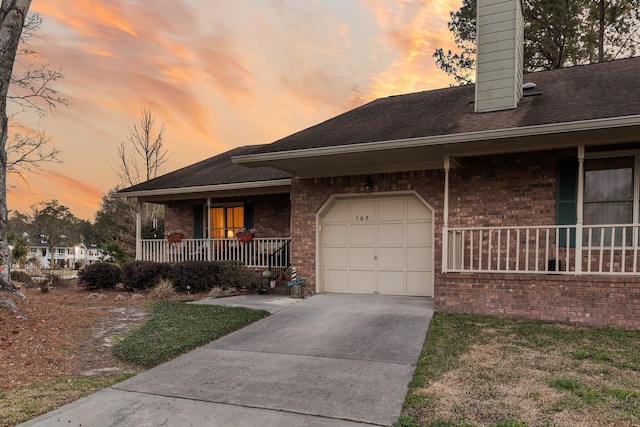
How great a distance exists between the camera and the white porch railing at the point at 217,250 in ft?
36.2

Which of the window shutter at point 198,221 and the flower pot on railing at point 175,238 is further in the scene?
the window shutter at point 198,221

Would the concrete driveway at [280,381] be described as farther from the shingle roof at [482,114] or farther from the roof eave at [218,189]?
the roof eave at [218,189]

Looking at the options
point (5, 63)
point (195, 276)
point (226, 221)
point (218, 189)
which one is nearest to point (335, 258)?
point (195, 276)

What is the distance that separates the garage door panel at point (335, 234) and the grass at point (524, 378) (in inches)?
139

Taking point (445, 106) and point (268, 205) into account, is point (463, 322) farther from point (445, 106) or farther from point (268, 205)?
point (268, 205)

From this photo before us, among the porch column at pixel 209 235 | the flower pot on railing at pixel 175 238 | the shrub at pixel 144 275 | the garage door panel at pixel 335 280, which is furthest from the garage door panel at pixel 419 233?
the flower pot on railing at pixel 175 238

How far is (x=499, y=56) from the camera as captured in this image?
317 inches

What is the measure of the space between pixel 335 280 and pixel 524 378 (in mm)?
5477

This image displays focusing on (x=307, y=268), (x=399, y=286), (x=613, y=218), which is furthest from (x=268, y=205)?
(x=613, y=218)

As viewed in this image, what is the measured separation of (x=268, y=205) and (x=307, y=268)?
10.5 feet

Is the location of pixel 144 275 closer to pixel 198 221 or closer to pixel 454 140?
pixel 198 221

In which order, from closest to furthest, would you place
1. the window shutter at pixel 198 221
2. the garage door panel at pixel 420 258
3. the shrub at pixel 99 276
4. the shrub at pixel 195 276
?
the garage door panel at pixel 420 258 → the shrub at pixel 195 276 → the shrub at pixel 99 276 → the window shutter at pixel 198 221

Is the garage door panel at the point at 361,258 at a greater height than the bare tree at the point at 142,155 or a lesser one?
lesser

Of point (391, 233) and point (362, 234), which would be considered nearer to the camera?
point (391, 233)
